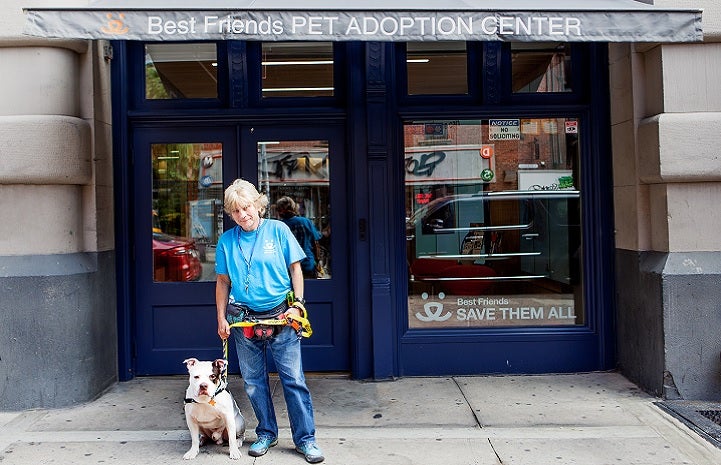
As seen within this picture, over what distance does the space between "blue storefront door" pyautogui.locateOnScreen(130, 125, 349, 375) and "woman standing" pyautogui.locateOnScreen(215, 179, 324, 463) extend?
2.01 meters

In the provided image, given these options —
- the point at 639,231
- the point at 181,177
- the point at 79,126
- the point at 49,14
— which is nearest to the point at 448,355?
the point at 639,231

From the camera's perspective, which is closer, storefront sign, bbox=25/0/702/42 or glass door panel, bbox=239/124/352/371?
storefront sign, bbox=25/0/702/42

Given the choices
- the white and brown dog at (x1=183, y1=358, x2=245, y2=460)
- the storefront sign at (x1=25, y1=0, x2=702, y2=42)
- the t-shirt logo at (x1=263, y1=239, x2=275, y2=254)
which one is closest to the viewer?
the white and brown dog at (x1=183, y1=358, x2=245, y2=460)

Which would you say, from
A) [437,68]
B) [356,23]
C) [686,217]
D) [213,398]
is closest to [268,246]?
[213,398]

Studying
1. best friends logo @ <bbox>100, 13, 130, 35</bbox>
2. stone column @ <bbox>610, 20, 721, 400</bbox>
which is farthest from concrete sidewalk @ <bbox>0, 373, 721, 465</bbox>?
best friends logo @ <bbox>100, 13, 130, 35</bbox>

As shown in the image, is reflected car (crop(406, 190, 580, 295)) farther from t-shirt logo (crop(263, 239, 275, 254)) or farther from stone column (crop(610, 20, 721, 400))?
t-shirt logo (crop(263, 239, 275, 254))

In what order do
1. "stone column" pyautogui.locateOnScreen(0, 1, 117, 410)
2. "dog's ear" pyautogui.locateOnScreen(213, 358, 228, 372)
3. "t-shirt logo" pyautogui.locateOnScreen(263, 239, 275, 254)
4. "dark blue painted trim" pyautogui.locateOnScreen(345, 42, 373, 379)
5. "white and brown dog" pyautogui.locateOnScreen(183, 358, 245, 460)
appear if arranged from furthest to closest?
1. "dark blue painted trim" pyautogui.locateOnScreen(345, 42, 373, 379)
2. "stone column" pyautogui.locateOnScreen(0, 1, 117, 410)
3. "t-shirt logo" pyautogui.locateOnScreen(263, 239, 275, 254)
4. "dog's ear" pyautogui.locateOnScreen(213, 358, 228, 372)
5. "white and brown dog" pyautogui.locateOnScreen(183, 358, 245, 460)

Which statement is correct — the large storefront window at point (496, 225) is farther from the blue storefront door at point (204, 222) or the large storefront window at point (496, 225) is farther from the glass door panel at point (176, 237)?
the glass door panel at point (176, 237)

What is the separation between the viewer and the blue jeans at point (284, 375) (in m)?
4.77

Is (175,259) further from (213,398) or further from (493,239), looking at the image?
(493,239)

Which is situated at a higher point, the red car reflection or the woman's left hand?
the red car reflection

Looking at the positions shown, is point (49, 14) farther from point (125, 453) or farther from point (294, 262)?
point (125, 453)

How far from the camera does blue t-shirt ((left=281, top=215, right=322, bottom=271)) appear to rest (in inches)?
272

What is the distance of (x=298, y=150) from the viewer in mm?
6898
